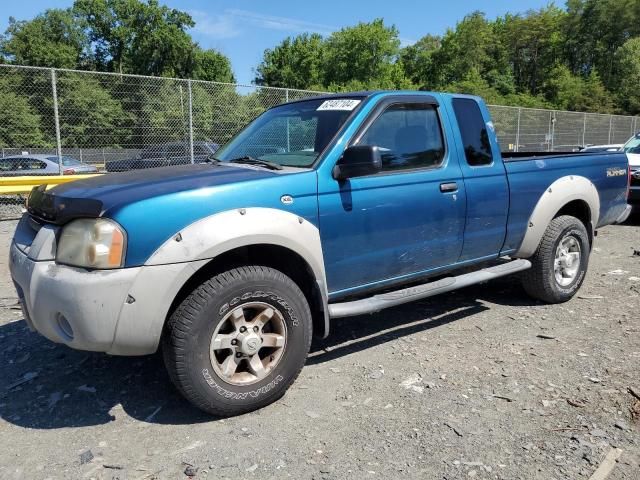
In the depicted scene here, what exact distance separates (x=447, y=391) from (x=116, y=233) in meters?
2.24

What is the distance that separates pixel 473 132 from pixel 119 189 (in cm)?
287

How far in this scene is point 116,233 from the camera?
268 centimetres

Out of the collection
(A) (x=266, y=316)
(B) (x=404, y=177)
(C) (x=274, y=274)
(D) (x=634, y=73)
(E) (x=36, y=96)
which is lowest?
(A) (x=266, y=316)

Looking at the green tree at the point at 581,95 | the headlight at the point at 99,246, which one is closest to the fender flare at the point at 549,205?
the headlight at the point at 99,246

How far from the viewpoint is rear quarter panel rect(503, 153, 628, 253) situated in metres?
4.57

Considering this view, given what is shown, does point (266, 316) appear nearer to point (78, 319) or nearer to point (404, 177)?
point (78, 319)

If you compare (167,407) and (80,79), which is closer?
(167,407)

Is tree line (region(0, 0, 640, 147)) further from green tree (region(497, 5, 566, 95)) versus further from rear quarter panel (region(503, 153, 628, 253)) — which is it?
rear quarter panel (region(503, 153, 628, 253))

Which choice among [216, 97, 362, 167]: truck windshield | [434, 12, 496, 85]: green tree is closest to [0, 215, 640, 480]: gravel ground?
[216, 97, 362, 167]: truck windshield

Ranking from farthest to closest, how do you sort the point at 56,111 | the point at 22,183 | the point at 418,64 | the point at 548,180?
the point at 418,64 → the point at 22,183 → the point at 56,111 → the point at 548,180

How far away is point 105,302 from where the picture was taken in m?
2.67

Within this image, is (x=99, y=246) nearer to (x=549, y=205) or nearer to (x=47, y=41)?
(x=549, y=205)

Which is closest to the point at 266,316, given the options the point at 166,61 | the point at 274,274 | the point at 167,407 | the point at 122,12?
the point at 274,274

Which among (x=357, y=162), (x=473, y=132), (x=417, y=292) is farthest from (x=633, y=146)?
(x=357, y=162)
